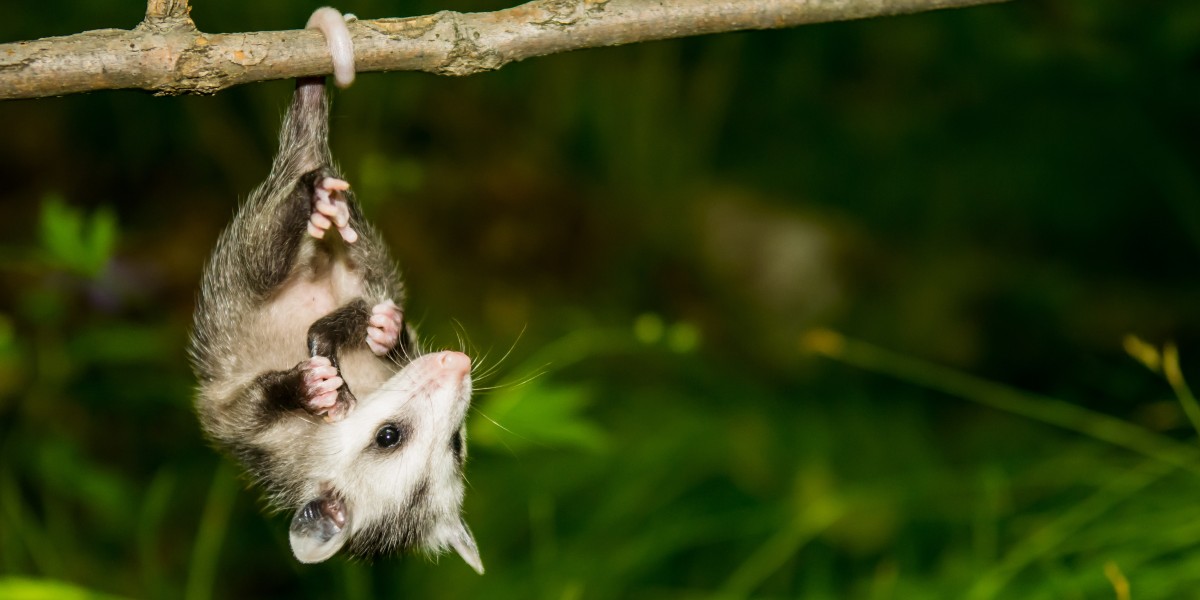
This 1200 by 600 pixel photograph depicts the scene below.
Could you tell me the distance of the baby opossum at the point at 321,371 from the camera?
251 centimetres

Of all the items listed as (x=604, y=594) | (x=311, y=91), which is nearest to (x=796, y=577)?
(x=604, y=594)

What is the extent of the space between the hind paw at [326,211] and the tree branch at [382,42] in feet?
1.70

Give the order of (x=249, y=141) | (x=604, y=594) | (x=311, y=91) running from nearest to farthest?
1. (x=311, y=91)
2. (x=604, y=594)
3. (x=249, y=141)

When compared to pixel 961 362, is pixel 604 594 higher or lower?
higher

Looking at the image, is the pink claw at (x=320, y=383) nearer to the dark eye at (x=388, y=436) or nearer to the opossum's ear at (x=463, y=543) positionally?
the dark eye at (x=388, y=436)

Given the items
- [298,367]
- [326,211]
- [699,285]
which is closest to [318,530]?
[298,367]

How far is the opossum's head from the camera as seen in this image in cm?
254

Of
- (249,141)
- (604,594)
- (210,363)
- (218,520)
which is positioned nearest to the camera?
(210,363)

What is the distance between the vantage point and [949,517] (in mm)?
4129

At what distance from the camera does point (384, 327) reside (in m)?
2.56

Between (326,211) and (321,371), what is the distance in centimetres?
36

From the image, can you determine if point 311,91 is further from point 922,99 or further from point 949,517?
point 922,99

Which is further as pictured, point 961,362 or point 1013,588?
point 961,362

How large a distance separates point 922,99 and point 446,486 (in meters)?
3.92
